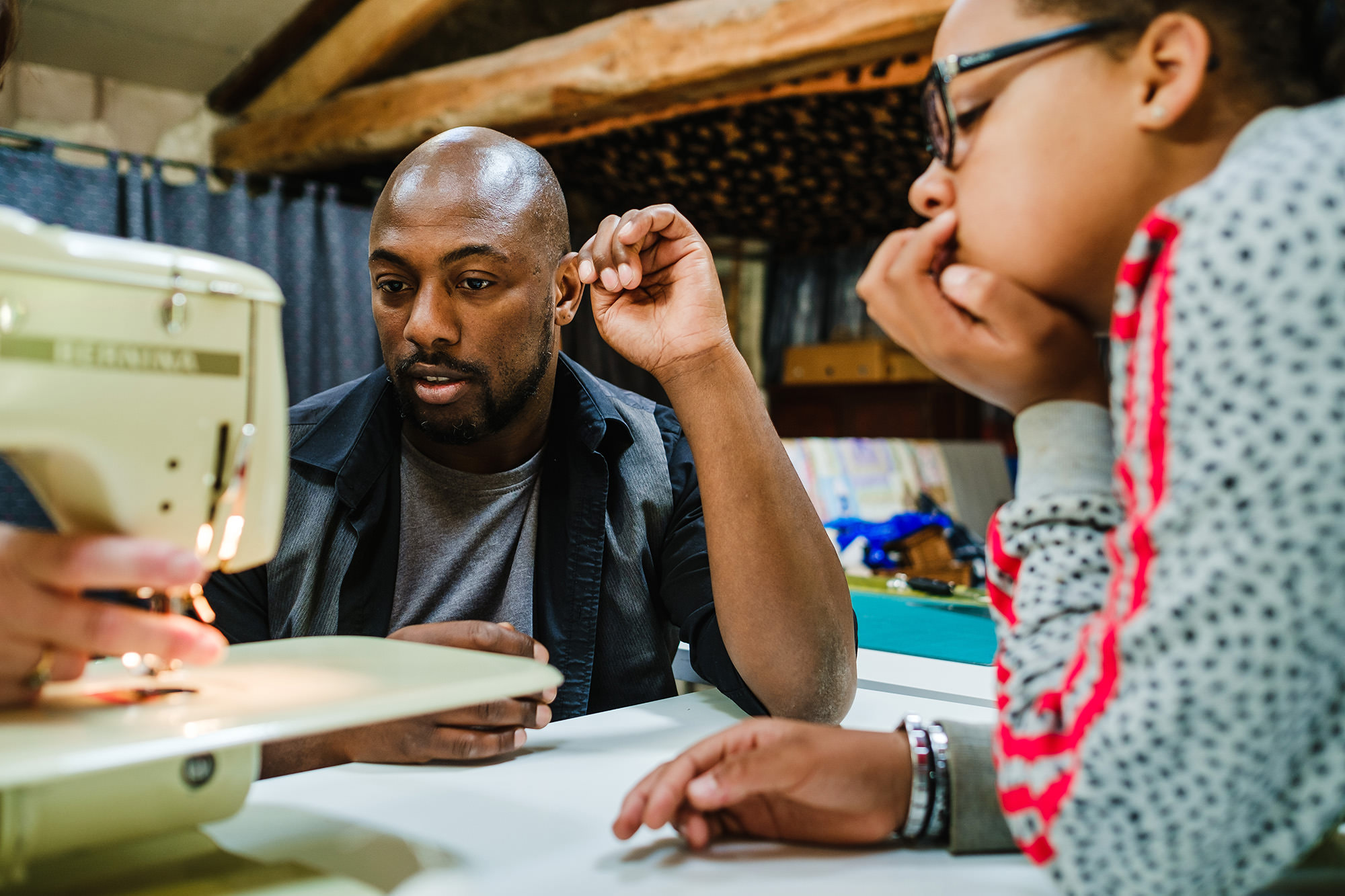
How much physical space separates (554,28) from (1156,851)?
505cm

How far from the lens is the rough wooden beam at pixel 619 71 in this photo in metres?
3.05

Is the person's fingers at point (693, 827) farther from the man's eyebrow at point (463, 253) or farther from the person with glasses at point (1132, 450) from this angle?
the man's eyebrow at point (463, 253)

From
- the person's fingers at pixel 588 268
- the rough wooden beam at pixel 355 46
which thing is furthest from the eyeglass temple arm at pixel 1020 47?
the rough wooden beam at pixel 355 46

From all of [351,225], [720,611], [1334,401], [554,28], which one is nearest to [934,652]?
[720,611]

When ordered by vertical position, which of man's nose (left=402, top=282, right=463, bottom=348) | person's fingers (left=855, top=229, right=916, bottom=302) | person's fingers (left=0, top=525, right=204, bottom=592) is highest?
man's nose (left=402, top=282, right=463, bottom=348)

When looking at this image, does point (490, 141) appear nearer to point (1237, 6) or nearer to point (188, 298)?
point (188, 298)

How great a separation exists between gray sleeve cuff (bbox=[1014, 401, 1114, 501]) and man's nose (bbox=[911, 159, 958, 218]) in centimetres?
19

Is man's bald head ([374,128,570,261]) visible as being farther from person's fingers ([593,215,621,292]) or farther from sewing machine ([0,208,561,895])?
sewing machine ([0,208,561,895])

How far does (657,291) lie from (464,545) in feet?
1.66

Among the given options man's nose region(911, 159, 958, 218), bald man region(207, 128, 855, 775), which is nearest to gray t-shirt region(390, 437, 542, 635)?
bald man region(207, 128, 855, 775)

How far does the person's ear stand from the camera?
24.3 inches

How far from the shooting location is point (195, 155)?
5086 millimetres

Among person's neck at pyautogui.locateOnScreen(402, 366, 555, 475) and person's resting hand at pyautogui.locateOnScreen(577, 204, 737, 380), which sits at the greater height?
person's resting hand at pyautogui.locateOnScreen(577, 204, 737, 380)

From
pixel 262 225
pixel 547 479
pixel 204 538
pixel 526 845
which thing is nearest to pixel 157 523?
pixel 204 538
